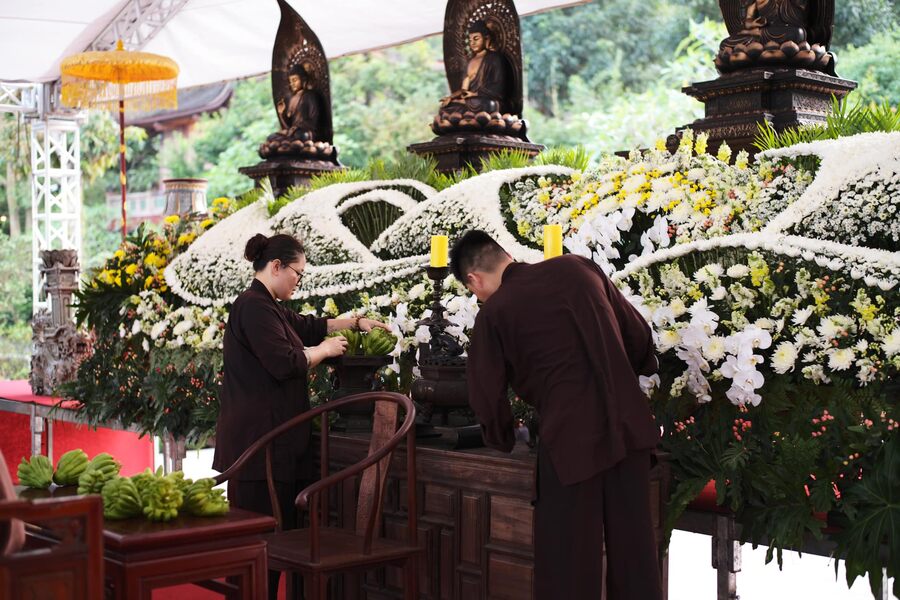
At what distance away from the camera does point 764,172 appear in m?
3.50

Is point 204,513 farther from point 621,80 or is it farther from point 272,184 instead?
point 621,80

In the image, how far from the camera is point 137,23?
8.84 meters

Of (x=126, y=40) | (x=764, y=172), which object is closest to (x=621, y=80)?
(x=126, y=40)

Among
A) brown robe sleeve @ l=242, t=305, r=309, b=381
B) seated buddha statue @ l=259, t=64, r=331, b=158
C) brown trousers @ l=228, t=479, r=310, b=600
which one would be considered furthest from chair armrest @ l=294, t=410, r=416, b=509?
seated buddha statue @ l=259, t=64, r=331, b=158

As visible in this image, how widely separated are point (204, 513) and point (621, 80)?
49.7 ft

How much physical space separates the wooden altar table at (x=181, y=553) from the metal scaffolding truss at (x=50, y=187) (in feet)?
24.9

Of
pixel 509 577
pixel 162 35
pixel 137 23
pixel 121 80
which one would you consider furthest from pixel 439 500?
pixel 162 35

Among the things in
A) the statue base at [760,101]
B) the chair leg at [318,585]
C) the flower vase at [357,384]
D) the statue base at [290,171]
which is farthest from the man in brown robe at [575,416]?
the statue base at [290,171]

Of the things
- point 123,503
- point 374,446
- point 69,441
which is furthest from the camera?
point 69,441

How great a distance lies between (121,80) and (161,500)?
15.8 feet

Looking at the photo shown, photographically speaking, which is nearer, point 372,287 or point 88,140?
point 372,287

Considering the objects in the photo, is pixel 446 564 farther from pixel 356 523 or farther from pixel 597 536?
pixel 597 536

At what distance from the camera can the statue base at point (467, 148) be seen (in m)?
5.19

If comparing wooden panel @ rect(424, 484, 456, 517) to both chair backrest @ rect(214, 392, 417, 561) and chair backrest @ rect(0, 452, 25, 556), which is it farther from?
chair backrest @ rect(0, 452, 25, 556)
